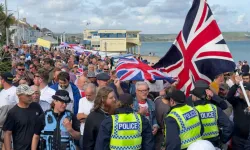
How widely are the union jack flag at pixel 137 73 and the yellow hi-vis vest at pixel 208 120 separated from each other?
2522mm

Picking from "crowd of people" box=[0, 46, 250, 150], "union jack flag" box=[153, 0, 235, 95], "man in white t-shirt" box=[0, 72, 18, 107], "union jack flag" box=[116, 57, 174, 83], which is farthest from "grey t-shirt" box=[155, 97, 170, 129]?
"man in white t-shirt" box=[0, 72, 18, 107]

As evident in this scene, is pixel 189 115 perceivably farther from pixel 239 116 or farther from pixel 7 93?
pixel 7 93

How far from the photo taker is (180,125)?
510cm

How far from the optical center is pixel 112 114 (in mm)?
5316

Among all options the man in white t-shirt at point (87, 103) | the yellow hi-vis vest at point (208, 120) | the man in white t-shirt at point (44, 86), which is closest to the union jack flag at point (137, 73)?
the man in white t-shirt at point (44, 86)

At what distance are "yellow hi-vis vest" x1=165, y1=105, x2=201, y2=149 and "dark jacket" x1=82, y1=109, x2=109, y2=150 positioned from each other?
0.90 m

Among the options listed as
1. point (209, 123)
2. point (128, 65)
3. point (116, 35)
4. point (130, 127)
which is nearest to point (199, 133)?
point (209, 123)

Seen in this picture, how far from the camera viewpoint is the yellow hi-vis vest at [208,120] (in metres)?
5.77

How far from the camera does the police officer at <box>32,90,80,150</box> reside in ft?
17.5

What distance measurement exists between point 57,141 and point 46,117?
0.34m

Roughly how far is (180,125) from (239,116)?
216 cm

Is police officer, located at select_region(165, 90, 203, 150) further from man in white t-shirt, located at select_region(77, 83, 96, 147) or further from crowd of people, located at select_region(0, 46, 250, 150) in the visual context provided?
man in white t-shirt, located at select_region(77, 83, 96, 147)

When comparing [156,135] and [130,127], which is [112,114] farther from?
[156,135]

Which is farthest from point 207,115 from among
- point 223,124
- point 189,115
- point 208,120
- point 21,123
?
point 21,123
